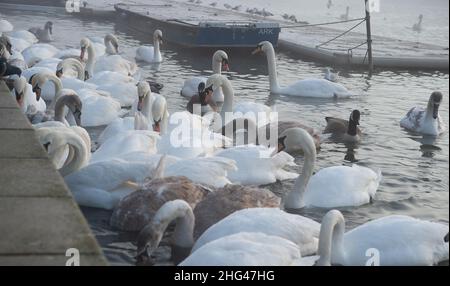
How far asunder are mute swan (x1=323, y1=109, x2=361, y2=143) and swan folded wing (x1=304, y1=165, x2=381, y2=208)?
3.40m

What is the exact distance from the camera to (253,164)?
29.1 ft

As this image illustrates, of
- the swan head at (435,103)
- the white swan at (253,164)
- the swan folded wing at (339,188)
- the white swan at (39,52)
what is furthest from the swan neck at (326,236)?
the white swan at (39,52)

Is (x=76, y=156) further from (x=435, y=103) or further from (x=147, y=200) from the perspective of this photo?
(x=435, y=103)

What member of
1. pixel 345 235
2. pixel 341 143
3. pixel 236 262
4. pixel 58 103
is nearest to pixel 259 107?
pixel 341 143

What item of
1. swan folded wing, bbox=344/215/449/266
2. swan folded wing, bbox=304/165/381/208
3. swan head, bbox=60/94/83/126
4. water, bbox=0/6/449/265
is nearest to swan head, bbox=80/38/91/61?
water, bbox=0/6/449/265

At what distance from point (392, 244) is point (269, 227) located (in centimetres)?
112

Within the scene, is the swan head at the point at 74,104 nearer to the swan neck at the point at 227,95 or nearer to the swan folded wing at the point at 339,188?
the swan neck at the point at 227,95

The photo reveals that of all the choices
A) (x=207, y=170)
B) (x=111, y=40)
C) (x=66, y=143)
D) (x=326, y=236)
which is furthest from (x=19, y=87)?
(x=111, y=40)

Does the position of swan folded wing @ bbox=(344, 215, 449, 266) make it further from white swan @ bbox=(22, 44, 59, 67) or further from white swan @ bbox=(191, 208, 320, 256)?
white swan @ bbox=(22, 44, 59, 67)

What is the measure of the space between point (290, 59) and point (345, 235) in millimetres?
17978

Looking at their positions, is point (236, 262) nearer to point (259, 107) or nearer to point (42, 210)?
point (42, 210)

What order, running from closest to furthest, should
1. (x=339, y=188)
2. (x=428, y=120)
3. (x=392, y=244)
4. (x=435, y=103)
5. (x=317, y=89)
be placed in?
1. (x=392, y=244)
2. (x=339, y=188)
3. (x=428, y=120)
4. (x=435, y=103)
5. (x=317, y=89)

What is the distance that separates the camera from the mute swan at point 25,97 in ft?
38.6

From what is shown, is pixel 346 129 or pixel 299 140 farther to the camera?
pixel 346 129
